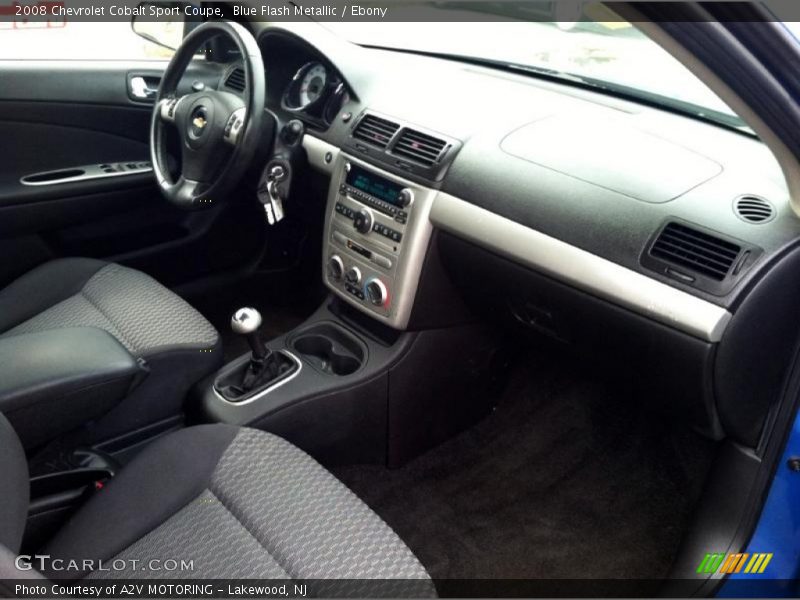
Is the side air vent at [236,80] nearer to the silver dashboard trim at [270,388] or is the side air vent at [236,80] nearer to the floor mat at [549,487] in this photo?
the silver dashboard trim at [270,388]

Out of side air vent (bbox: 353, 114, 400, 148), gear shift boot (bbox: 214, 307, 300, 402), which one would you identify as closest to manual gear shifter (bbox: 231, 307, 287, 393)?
gear shift boot (bbox: 214, 307, 300, 402)

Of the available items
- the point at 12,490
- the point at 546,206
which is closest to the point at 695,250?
the point at 546,206

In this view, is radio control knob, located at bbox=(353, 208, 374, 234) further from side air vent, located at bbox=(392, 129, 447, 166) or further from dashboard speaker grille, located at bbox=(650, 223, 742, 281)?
dashboard speaker grille, located at bbox=(650, 223, 742, 281)

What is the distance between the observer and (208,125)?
171 cm

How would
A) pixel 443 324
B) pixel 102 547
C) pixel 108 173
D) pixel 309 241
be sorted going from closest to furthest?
pixel 102 547 → pixel 443 324 → pixel 108 173 → pixel 309 241

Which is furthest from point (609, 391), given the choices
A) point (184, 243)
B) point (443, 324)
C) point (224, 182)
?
point (184, 243)

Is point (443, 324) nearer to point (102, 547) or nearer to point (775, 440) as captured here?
point (775, 440)

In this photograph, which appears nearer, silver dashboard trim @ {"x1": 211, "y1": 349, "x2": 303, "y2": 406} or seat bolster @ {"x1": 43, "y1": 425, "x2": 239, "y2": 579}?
seat bolster @ {"x1": 43, "y1": 425, "x2": 239, "y2": 579}

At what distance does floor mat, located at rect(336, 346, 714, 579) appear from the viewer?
1653mm

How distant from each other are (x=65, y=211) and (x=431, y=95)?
1.04m

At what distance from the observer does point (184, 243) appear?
2215 millimetres

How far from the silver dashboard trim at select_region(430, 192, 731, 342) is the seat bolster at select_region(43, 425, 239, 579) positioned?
592mm

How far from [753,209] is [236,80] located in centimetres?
137

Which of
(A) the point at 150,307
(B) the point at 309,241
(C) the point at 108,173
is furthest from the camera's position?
(B) the point at 309,241
